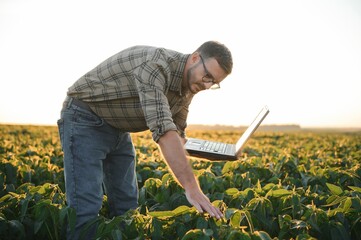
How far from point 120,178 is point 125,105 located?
94cm

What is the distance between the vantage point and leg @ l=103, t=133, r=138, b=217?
11.0 ft

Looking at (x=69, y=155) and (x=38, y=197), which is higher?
(x=69, y=155)

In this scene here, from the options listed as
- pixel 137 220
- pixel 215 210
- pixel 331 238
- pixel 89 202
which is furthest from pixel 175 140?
pixel 331 238

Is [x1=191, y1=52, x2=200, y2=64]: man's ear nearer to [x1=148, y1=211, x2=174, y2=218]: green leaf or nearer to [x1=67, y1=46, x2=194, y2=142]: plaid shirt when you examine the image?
[x1=67, y1=46, x2=194, y2=142]: plaid shirt

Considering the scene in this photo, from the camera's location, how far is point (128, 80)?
8.82ft

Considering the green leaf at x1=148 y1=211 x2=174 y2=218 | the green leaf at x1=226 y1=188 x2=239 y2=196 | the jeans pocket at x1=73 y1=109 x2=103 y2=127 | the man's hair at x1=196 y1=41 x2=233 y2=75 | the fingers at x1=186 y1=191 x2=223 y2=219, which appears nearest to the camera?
the fingers at x1=186 y1=191 x2=223 y2=219

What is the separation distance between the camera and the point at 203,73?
2.50m

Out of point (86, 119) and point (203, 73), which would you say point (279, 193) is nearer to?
point (203, 73)

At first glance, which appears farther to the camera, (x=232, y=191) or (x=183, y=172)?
(x=232, y=191)

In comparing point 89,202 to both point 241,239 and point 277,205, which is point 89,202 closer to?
point 241,239

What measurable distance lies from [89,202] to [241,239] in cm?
142

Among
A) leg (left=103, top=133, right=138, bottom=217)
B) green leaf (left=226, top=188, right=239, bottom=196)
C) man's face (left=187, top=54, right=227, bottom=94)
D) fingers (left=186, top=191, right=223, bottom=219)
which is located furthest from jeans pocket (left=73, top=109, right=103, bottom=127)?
green leaf (left=226, top=188, right=239, bottom=196)

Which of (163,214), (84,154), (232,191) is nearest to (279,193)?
(232,191)

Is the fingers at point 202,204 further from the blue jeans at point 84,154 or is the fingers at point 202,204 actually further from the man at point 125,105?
the blue jeans at point 84,154
